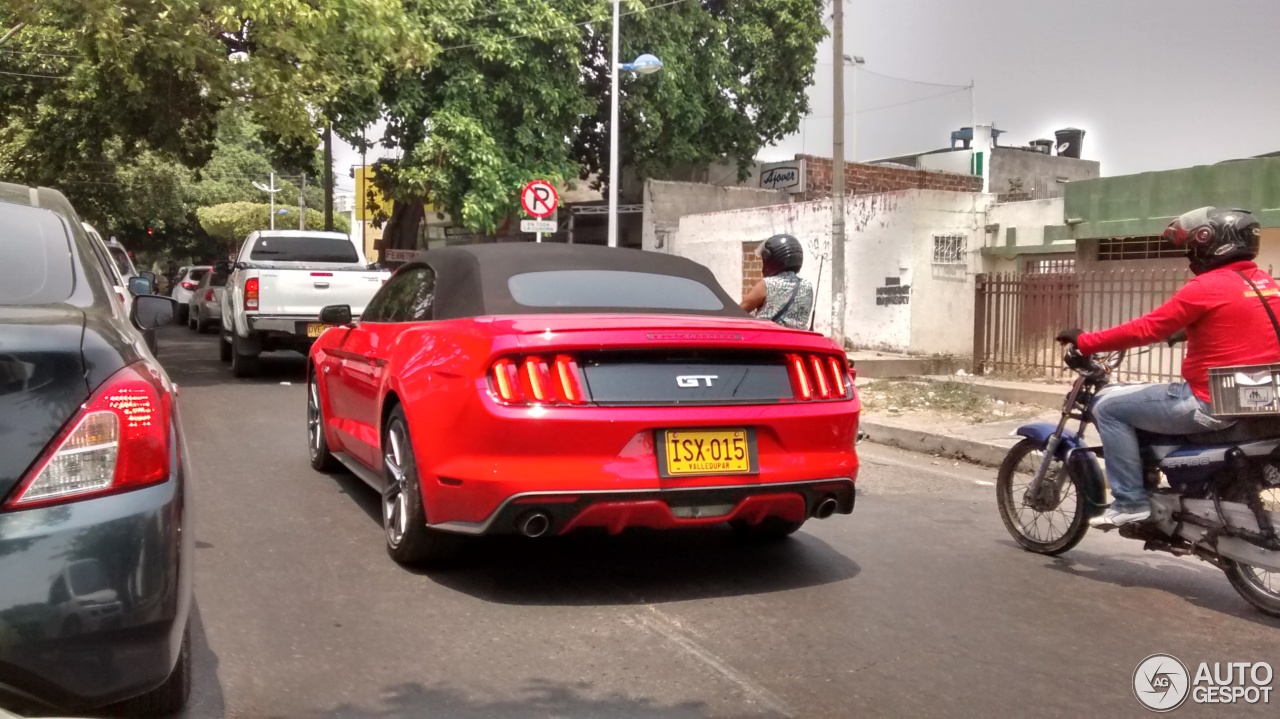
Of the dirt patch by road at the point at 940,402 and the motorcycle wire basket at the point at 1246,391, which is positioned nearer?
the motorcycle wire basket at the point at 1246,391

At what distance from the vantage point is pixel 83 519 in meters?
2.65

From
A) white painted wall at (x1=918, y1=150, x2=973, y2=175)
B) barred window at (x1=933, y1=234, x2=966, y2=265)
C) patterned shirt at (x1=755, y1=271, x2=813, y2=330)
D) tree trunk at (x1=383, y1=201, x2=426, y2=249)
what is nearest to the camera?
patterned shirt at (x1=755, y1=271, x2=813, y2=330)

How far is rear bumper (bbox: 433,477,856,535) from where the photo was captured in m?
4.45

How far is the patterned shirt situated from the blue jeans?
1.85 m

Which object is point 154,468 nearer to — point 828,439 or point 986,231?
point 828,439

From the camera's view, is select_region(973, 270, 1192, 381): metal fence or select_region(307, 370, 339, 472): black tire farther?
select_region(973, 270, 1192, 381): metal fence

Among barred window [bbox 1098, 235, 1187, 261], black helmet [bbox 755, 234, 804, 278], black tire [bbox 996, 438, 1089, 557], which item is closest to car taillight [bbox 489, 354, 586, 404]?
black helmet [bbox 755, 234, 804, 278]

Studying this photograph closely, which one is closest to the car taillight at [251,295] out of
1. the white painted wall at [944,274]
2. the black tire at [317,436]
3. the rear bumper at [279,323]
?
the rear bumper at [279,323]

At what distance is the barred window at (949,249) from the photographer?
17.6m

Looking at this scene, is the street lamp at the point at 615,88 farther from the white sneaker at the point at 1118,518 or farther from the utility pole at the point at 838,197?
the white sneaker at the point at 1118,518

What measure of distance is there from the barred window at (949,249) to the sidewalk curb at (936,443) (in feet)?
25.8

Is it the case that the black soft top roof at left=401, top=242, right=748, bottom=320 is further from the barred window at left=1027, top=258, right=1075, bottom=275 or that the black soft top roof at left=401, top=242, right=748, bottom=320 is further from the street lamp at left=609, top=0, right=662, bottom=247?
the street lamp at left=609, top=0, right=662, bottom=247

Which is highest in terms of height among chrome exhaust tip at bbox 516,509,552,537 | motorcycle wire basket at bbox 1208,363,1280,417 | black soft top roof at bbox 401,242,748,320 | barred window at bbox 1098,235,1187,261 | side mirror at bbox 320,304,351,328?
barred window at bbox 1098,235,1187,261

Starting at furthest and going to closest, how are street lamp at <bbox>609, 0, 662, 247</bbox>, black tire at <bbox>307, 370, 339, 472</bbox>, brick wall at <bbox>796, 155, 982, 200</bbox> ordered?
brick wall at <bbox>796, 155, 982, 200</bbox>
street lamp at <bbox>609, 0, 662, 247</bbox>
black tire at <bbox>307, 370, 339, 472</bbox>
